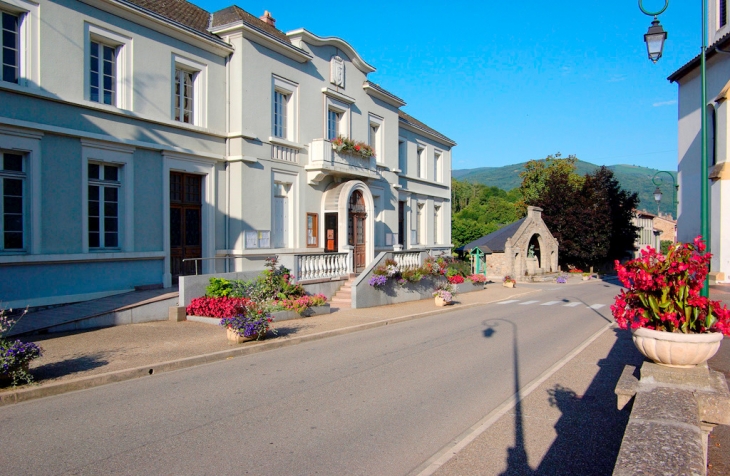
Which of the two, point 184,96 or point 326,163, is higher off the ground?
point 184,96

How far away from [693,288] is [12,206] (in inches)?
528

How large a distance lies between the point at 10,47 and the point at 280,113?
8700 mm

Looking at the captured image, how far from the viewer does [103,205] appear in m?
14.1

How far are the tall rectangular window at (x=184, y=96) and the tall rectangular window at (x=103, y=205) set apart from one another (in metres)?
2.91

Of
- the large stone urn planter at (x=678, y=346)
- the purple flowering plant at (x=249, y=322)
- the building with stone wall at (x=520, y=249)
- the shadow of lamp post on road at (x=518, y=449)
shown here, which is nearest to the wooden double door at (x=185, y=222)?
the purple flowering plant at (x=249, y=322)

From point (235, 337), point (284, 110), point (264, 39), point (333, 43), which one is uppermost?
point (333, 43)

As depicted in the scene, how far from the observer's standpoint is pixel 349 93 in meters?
22.6

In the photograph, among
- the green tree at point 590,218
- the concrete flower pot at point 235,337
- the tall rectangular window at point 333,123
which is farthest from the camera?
the green tree at point 590,218

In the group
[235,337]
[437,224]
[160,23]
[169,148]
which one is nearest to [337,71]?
[160,23]

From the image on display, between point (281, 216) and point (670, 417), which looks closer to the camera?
point (670, 417)

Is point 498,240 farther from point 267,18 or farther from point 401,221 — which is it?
point 267,18

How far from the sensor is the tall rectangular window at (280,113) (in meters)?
19.0

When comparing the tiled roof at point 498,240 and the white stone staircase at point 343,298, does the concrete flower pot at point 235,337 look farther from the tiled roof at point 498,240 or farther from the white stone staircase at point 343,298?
the tiled roof at point 498,240

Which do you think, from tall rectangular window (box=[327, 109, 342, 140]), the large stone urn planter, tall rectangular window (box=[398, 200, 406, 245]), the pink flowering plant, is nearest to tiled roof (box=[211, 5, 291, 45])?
tall rectangular window (box=[327, 109, 342, 140])
